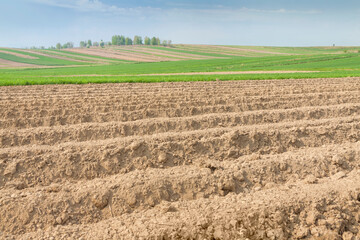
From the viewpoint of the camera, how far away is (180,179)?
553 cm

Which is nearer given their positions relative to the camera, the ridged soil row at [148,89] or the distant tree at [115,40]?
the ridged soil row at [148,89]

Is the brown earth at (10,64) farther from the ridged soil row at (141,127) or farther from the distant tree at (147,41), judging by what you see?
the ridged soil row at (141,127)

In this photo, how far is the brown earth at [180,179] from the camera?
4441mm

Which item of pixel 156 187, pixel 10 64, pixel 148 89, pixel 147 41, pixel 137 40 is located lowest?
pixel 10 64

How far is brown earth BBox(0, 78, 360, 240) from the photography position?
444cm

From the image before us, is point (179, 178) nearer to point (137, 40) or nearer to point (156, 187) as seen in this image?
point (156, 187)

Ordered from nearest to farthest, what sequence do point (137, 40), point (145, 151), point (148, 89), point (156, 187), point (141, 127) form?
point (156, 187) → point (145, 151) → point (141, 127) → point (148, 89) → point (137, 40)

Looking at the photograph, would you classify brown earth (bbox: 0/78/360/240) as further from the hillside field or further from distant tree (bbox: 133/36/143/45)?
distant tree (bbox: 133/36/143/45)

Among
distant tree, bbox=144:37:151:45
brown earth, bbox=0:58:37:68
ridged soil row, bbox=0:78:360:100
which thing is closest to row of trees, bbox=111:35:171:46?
distant tree, bbox=144:37:151:45

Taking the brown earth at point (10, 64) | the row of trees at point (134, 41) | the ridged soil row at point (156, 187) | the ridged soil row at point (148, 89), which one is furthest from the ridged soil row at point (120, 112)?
the row of trees at point (134, 41)

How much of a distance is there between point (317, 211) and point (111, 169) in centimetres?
349

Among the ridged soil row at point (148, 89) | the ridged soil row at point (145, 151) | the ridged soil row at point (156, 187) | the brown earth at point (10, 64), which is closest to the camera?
the ridged soil row at point (156, 187)

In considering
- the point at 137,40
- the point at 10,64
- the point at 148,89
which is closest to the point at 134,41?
the point at 137,40

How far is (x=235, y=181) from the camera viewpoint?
570 centimetres
